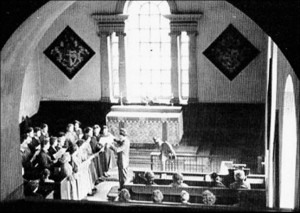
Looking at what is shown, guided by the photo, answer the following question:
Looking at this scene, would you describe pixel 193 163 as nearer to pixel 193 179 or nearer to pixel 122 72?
pixel 193 179

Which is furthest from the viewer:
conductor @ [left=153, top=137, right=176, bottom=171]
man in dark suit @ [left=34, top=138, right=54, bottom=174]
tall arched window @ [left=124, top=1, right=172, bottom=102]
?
tall arched window @ [left=124, top=1, right=172, bottom=102]

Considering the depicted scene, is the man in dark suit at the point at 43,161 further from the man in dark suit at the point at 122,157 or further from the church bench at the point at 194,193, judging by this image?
the church bench at the point at 194,193

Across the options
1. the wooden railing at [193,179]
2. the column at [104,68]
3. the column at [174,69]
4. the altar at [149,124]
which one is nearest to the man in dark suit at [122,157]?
the wooden railing at [193,179]

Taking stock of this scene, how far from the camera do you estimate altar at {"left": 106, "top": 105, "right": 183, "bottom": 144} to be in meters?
16.7

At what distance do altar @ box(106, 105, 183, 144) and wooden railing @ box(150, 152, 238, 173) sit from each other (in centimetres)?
112

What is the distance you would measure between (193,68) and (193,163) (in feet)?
12.5

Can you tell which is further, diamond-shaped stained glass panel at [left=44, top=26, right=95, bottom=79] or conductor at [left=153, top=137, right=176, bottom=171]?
diamond-shaped stained glass panel at [left=44, top=26, right=95, bottom=79]

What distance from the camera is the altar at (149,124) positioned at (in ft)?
54.6

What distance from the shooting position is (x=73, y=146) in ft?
41.8

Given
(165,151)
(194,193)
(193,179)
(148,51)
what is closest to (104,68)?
(148,51)

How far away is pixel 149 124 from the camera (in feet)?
55.0

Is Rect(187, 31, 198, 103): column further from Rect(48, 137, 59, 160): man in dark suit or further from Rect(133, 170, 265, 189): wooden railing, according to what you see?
Rect(48, 137, 59, 160): man in dark suit

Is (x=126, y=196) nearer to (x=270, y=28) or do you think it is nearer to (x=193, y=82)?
(x=270, y=28)

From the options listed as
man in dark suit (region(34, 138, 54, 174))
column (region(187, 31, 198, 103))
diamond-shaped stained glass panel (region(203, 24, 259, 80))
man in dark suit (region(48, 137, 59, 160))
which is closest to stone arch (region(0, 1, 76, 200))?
man in dark suit (region(34, 138, 54, 174))
